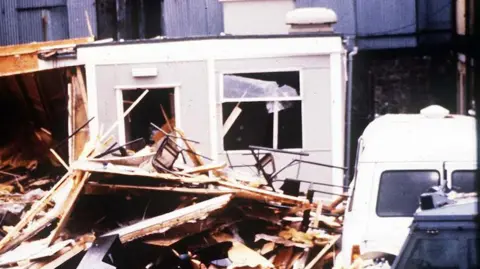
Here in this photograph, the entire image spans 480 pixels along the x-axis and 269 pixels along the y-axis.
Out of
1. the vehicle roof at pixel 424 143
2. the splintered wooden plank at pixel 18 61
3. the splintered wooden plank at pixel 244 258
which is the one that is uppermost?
the splintered wooden plank at pixel 18 61

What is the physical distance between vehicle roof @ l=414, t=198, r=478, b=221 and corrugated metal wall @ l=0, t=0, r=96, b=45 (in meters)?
17.3

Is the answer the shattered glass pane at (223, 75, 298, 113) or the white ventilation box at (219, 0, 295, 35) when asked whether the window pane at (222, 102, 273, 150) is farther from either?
the white ventilation box at (219, 0, 295, 35)

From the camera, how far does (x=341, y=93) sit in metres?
14.6

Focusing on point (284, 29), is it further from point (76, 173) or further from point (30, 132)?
point (76, 173)

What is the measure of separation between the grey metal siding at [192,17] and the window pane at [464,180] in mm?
13581

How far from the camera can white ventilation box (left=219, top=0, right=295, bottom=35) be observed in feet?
54.9

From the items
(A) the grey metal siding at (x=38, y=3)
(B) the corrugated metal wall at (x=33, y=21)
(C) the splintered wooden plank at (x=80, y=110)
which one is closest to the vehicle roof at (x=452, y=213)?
(C) the splintered wooden plank at (x=80, y=110)

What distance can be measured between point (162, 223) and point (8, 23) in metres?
14.8

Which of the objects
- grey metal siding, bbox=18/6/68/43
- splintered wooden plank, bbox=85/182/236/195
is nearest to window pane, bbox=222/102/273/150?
splintered wooden plank, bbox=85/182/236/195

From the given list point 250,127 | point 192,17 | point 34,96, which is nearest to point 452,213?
point 250,127

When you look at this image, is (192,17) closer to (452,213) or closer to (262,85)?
(262,85)

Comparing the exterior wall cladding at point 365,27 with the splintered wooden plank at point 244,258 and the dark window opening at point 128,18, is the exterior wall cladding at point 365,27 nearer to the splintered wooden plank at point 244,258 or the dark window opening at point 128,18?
the dark window opening at point 128,18

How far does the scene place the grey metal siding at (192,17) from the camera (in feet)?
67.3

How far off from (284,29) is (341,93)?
3049mm
